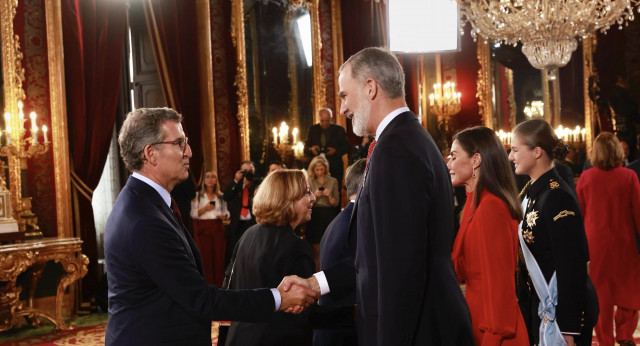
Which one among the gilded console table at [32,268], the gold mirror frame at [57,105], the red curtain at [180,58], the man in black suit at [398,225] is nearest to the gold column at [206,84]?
the red curtain at [180,58]

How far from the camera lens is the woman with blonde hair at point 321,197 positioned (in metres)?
8.05

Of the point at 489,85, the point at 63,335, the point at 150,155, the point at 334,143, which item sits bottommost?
the point at 63,335

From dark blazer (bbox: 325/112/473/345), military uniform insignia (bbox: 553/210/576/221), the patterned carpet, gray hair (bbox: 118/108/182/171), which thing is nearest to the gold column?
the patterned carpet

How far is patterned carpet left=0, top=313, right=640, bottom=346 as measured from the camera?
5699 mm

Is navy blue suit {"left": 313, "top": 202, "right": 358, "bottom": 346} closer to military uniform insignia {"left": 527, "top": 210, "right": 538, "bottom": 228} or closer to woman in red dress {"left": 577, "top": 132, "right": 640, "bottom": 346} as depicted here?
military uniform insignia {"left": 527, "top": 210, "right": 538, "bottom": 228}

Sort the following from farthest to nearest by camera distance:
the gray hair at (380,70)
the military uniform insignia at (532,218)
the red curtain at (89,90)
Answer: the red curtain at (89,90), the military uniform insignia at (532,218), the gray hair at (380,70)

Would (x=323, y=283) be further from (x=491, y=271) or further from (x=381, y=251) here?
(x=381, y=251)

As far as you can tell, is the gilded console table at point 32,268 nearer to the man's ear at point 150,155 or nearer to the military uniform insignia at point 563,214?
the man's ear at point 150,155

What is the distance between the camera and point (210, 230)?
25.4ft

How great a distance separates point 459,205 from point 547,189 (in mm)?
6907

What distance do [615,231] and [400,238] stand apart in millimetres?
3695

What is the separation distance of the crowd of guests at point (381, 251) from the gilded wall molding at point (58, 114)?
14.1 feet

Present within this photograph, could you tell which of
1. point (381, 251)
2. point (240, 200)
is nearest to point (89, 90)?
point (240, 200)

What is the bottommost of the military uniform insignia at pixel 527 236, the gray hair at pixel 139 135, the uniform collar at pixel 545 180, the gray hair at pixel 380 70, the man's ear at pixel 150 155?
the military uniform insignia at pixel 527 236
